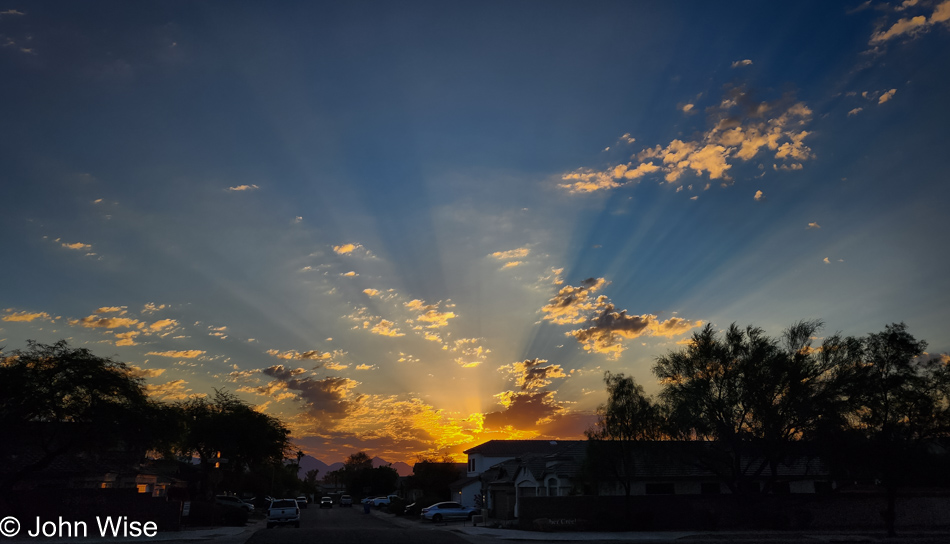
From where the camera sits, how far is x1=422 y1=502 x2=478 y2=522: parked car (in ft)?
176

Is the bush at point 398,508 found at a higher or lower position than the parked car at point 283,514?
lower

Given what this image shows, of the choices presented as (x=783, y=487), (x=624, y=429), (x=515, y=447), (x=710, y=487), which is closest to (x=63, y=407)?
(x=624, y=429)

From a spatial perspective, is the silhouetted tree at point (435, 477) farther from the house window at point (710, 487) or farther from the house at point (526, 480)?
the house window at point (710, 487)

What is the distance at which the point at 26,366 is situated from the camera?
32031mm

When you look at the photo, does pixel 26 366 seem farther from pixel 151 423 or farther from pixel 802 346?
pixel 802 346

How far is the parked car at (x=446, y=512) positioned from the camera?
53562 millimetres

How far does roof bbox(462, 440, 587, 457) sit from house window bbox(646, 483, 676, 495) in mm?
35014

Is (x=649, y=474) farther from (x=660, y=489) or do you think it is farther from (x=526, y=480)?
(x=526, y=480)

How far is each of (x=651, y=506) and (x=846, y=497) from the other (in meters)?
12.0

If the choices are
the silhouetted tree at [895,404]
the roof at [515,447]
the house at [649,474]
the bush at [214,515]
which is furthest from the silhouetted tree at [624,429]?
the roof at [515,447]

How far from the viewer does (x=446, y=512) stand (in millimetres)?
54219

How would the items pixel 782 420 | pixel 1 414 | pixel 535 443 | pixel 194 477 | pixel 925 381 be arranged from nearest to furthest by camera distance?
pixel 1 414 < pixel 925 381 < pixel 782 420 < pixel 194 477 < pixel 535 443

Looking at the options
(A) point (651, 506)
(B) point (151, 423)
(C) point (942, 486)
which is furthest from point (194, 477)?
(C) point (942, 486)

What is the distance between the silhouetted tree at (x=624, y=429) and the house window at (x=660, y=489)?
6124 mm
